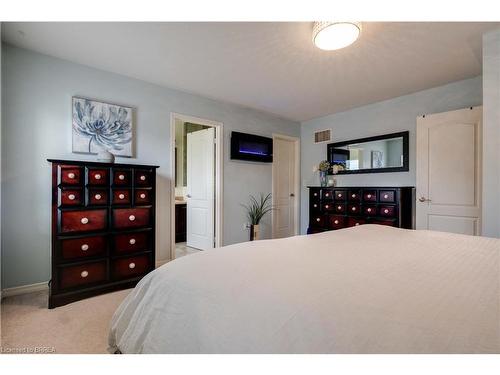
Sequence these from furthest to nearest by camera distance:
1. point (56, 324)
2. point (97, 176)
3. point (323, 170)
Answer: point (323, 170) → point (97, 176) → point (56, 324)

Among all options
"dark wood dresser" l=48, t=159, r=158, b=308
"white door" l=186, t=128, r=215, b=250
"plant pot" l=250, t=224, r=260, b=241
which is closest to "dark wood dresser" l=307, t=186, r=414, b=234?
"plant pot" l=250, t=224, r=260, b=241

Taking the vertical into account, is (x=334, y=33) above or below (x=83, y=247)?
A: above

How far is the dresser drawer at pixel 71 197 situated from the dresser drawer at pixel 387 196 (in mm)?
3549

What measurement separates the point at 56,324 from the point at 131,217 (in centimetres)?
105

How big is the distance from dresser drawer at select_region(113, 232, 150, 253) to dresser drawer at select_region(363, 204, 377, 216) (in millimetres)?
2903

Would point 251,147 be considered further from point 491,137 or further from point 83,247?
point 491,137

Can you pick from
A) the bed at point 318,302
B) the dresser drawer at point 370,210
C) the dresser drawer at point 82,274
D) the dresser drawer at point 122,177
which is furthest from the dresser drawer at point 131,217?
the dresser drawer at point 370,210

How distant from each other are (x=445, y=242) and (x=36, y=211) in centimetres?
353

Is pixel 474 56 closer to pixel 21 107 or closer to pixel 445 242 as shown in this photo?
pixel 445 242

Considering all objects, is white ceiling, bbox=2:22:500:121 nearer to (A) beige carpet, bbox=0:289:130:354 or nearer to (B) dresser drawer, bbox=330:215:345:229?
(B) dresser drawer, bbox=330:215:345:229

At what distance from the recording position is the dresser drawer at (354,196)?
3.66m

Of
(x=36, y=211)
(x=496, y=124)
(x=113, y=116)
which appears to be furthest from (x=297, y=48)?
(x=36, y=211)

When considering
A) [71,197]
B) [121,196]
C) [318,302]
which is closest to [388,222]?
[318,302]

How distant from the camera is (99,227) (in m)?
2.44
